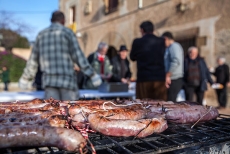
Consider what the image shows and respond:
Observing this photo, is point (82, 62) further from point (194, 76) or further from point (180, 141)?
point (194, 76)

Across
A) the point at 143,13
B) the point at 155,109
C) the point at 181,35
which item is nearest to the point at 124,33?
the point at 143,13

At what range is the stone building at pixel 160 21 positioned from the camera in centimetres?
874

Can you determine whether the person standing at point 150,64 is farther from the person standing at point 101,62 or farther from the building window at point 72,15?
the building window at point 72,15

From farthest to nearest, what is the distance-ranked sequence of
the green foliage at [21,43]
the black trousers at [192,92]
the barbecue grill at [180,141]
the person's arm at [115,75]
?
the green foliage at [21,43] < the black trousers at [192,92] < the person's arm at [115,75] < the barbecue grill at [180,141]

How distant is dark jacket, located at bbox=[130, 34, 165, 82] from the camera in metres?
4.64

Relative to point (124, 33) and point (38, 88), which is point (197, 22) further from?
point (38, 88)

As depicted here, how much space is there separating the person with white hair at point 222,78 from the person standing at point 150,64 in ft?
14.2

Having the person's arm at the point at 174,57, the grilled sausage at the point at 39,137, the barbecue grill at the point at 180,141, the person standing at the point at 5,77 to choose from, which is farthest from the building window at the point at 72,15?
the grilled sausage at the point at 39,137

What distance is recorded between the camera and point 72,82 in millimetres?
4098

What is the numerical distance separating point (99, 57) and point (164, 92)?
6.64 ft

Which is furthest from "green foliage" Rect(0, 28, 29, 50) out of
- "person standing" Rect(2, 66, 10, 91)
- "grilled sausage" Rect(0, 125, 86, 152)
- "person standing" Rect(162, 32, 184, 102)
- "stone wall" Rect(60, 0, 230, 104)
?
"grilled sausage" Rect(0, 125, 86, 152)

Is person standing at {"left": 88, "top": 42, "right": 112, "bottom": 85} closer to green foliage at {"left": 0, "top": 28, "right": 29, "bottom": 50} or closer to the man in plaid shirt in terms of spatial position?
the man in plaid shirt

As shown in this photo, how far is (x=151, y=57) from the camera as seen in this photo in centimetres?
466

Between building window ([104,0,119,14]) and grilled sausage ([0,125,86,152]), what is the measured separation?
1266cm
